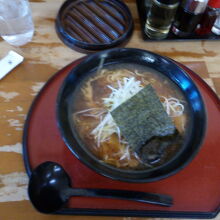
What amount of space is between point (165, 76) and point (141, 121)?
256mm

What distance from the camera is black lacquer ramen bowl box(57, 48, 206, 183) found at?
2.47ft

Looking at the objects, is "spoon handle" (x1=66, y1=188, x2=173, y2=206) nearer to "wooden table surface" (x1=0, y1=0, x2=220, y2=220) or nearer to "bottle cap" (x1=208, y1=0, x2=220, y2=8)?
"wooden table surface" (x1=0, y1=0, x2=220, y2=220)

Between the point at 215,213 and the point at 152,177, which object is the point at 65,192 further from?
the point at 215,213

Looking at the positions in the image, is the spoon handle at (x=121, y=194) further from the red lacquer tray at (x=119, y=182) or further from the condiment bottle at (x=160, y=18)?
the condiment bottle at (x=160, y=18)

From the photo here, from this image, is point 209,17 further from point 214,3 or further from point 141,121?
point 141,121

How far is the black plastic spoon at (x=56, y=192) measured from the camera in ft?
2.52

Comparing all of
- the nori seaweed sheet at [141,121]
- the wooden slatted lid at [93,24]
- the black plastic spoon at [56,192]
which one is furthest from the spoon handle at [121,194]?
the wooden slatted lid at [93,24]

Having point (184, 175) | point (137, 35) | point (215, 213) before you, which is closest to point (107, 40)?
point (137, 35)

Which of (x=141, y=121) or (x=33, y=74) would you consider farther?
(x=33, y=74)

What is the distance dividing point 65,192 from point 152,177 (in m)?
0.27

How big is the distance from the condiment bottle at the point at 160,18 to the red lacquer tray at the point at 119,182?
530 millimetres

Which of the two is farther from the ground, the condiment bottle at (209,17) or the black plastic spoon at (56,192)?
the condiment bottle at (209,17)

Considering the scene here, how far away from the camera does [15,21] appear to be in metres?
1.09

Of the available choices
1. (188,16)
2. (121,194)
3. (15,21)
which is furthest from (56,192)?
(188,16)
